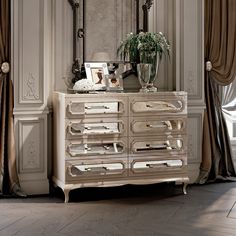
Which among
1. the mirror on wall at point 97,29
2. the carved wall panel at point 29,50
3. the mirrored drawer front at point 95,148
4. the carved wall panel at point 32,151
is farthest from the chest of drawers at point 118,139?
the mirror on wall at point 97,29

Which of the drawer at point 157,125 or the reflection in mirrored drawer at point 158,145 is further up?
the drawer at point 157,125

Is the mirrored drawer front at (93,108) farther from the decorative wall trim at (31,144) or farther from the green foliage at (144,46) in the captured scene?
the green foliage at (144,46)

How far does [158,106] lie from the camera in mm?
5059

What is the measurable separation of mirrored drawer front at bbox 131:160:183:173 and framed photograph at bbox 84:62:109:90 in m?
0.82

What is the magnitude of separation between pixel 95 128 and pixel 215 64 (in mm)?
1565

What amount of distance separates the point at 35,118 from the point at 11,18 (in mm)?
933

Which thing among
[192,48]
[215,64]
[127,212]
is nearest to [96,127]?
[127,212]

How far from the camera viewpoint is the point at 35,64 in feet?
16.5

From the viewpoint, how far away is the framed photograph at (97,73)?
5277 mm

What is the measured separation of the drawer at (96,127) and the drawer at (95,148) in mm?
64

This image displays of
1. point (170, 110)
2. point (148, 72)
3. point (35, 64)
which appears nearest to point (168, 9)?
point (148, 72)

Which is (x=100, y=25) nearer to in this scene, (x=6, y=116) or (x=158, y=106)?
(x=158, y=106)

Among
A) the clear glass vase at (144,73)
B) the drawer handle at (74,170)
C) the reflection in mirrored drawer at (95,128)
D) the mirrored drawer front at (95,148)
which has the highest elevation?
the clear glass vase at (144,73)

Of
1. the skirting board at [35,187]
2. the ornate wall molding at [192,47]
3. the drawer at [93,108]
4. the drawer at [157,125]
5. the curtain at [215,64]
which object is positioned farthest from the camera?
the curtain at [215,64]
